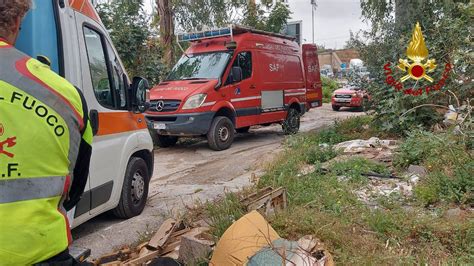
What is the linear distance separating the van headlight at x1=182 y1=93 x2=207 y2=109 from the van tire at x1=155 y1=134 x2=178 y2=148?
160 cm

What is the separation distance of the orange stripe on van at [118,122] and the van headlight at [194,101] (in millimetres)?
4262

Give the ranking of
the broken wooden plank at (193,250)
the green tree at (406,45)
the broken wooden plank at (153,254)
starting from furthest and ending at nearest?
the green tree at (406,45) < the broken wooden plank at (153,254) < the broken wooden plank at (193,250)

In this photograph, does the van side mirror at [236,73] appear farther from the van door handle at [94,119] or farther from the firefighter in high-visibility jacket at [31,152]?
the firefighter in high-visibility jacket at [31,152]

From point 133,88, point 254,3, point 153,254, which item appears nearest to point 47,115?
point 153,254

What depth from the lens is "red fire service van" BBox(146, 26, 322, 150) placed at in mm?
9445

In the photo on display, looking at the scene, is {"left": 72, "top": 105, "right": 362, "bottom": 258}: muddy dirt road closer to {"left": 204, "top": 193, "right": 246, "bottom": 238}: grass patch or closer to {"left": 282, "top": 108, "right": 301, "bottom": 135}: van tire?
{"left": 282, "top": 108, "right": 301, "bottom": 135}: van tire

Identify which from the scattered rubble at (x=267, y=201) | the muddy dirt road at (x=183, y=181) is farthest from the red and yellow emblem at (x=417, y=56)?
the scattered rubble at (x=267, y=201)

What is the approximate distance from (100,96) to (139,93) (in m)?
0.52

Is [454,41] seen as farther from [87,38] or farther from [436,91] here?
[87,38]

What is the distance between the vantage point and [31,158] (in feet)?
4.78

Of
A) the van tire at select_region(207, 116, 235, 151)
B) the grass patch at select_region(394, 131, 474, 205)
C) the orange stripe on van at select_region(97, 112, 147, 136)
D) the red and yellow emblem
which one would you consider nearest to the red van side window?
the van tire at select_region(207, 116, 235, 151)

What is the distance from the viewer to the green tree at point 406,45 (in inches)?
323

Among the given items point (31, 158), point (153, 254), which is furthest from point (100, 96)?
point (31, 158)

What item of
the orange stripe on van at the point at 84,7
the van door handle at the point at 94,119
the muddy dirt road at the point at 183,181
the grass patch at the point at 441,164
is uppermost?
the orange stripe on van at the point at 84,7
